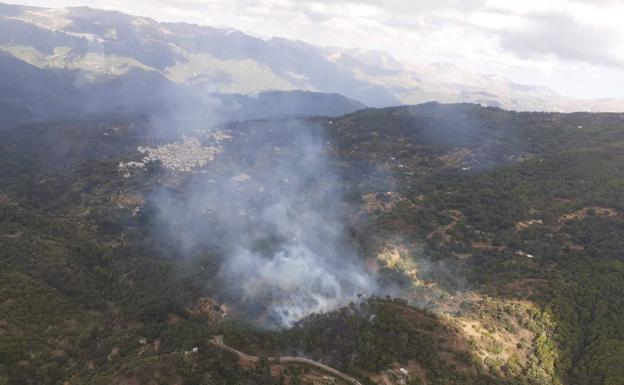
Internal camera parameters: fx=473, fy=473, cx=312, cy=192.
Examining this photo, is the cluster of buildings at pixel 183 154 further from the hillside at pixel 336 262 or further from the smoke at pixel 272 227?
the smoke at pixel 272 227

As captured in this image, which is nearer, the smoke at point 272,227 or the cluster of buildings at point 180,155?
the smoke at point 272,227

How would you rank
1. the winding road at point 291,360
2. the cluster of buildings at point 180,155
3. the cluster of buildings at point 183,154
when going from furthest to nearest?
the cluster of buildings at point 183,154
the cluster of buildings at point 180,155
the winding road at point 291,360

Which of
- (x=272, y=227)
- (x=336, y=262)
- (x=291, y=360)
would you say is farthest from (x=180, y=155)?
(x=291, y=360)

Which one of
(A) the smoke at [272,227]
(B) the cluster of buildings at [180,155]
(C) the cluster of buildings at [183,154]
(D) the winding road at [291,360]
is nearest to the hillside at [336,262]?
(A) the smoke at [272,227]

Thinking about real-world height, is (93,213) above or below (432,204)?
below

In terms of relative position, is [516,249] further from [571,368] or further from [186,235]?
[186,235]

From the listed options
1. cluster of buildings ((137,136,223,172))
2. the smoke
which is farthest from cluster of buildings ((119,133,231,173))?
the smoke

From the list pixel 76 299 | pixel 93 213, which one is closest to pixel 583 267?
pixel 76 299
